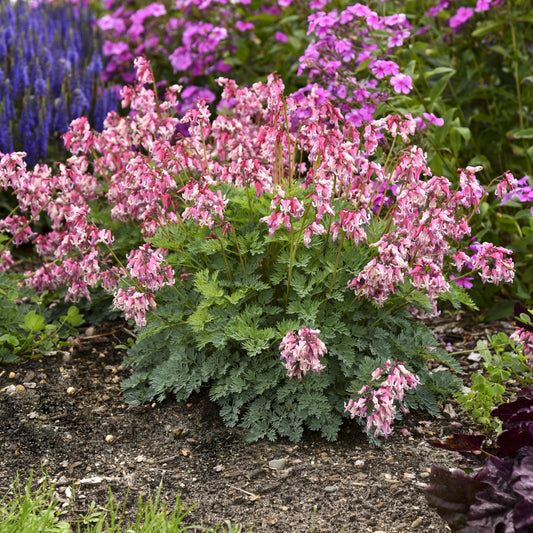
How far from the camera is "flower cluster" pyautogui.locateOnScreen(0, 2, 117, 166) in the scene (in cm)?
450

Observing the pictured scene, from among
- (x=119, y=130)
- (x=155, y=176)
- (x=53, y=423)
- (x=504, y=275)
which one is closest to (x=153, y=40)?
(x=119, y=130)

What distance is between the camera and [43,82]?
190 inches

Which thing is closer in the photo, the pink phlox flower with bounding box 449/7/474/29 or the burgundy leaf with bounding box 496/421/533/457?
the burgundy leaf with bounding box 496/421/533/457

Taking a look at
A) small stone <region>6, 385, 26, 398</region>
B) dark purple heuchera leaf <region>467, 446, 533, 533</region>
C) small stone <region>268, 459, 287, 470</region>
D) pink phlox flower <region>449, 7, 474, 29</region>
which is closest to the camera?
dark purple heuchera leaf <region>467, 446, 533, 533</region>

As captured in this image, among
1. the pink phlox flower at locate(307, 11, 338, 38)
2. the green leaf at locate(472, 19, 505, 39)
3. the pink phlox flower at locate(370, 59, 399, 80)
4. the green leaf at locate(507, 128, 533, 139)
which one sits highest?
the green leaf at locate(472, 19, 505, 39)

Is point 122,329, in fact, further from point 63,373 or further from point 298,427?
point 298,427

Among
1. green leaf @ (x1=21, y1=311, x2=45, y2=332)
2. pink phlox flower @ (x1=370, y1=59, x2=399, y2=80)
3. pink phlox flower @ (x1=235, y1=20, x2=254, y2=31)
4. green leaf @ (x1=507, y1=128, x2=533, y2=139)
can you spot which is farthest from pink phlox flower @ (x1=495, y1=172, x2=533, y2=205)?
pink phlox flower @ (x1=235, y1=20, x2=254, y2=31)

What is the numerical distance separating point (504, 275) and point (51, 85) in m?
3.72

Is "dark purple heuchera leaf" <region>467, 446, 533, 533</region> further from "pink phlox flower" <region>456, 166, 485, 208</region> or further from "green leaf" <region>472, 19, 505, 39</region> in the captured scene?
"green leaf" <region>472, 19, 505, 39</region>

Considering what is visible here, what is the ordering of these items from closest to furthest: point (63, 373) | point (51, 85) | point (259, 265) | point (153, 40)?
point (259, 265)
point (63, 373)
point (51, 85)
point (153, 40)

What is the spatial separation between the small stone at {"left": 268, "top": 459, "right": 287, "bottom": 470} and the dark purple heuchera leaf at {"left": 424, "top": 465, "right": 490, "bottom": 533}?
2.26ft

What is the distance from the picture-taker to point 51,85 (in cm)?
503

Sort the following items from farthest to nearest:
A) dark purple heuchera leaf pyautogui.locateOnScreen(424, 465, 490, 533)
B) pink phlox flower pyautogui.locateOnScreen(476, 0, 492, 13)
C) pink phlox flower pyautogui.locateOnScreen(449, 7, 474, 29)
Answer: pink phlox flower pyautogui.locateOnScreen(449, 7, 474, 29) → pink phlox flower pyautogui.locateOnScreen(476, 0, 492, 13) → dark purple heuchera leaf pyautogui.locateOnScreen(424, 465, 490, 533)

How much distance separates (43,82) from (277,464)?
11.0 feet
